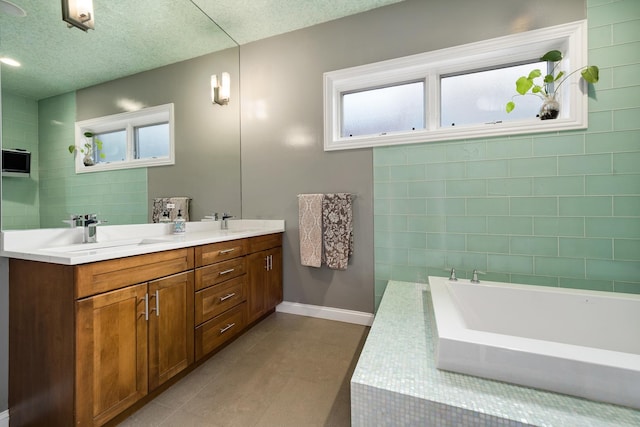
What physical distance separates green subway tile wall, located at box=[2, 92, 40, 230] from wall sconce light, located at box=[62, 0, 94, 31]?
486 millimetres

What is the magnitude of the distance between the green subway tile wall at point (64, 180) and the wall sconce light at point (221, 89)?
1.17 m

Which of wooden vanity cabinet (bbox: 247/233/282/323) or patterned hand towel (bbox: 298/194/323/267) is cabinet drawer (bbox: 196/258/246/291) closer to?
wooden vanity cabinet (bbox: 247/233/282/323)

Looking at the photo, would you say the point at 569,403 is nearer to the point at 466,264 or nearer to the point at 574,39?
the point at 466,264

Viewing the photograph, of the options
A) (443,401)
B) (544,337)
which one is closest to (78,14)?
(443,401)

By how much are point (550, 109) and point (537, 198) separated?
621 millimetres

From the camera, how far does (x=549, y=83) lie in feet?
6.03

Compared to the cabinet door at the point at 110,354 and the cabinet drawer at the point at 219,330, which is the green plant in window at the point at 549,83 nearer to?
the cabinet drawer at the point at 219,330

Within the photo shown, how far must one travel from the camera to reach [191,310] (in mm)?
1510

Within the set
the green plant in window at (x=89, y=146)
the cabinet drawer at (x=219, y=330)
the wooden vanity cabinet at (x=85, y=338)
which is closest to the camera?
the wooden vanity cabinet at (x=85, y=338)

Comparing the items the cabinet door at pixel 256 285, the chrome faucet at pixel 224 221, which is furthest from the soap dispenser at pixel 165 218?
the cabinet door at pixel 256 285

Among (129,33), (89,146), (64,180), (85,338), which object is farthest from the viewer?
(129,33)

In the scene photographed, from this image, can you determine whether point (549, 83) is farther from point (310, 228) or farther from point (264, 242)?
point (264, 242)

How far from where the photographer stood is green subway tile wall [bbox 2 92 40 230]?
1210 millimetres

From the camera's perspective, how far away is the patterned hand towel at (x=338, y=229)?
87.3 inches
